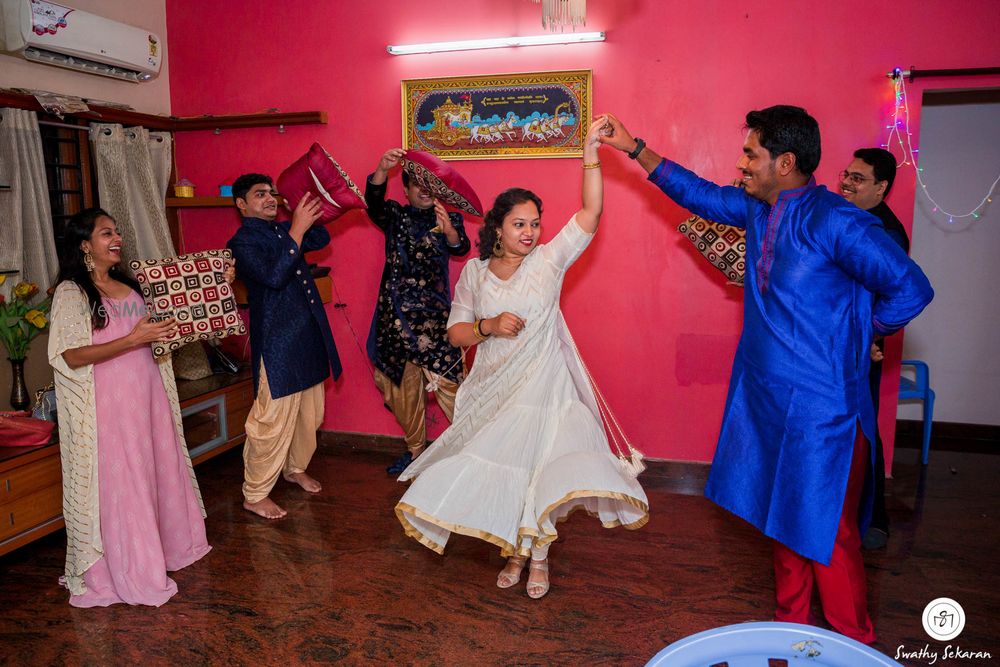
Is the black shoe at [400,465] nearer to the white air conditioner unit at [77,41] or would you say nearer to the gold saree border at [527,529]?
the gold saree border at [527,529]

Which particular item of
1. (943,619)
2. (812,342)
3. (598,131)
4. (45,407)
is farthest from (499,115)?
(943,619)

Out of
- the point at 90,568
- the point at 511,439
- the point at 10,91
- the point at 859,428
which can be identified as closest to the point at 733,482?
the point at 859,428

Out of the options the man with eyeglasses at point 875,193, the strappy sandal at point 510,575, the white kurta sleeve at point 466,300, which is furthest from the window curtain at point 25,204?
Result: the man with eyeglasses at point 875,193

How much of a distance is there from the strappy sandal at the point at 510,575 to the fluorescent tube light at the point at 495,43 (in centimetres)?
271

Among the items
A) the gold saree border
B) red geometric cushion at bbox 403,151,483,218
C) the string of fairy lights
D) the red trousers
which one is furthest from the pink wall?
the red trousers

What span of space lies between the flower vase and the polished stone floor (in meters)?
0.70

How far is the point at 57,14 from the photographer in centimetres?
362

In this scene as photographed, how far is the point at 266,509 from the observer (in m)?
3.53

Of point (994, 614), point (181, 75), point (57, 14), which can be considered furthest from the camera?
point (181, 75)

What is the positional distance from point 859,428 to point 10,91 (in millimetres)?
4074

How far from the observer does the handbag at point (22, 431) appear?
2.96 metres

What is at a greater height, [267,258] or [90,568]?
[267,258]

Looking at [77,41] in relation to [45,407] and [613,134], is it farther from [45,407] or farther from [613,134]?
[613,134]

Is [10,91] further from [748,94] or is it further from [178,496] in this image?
[748,94]
